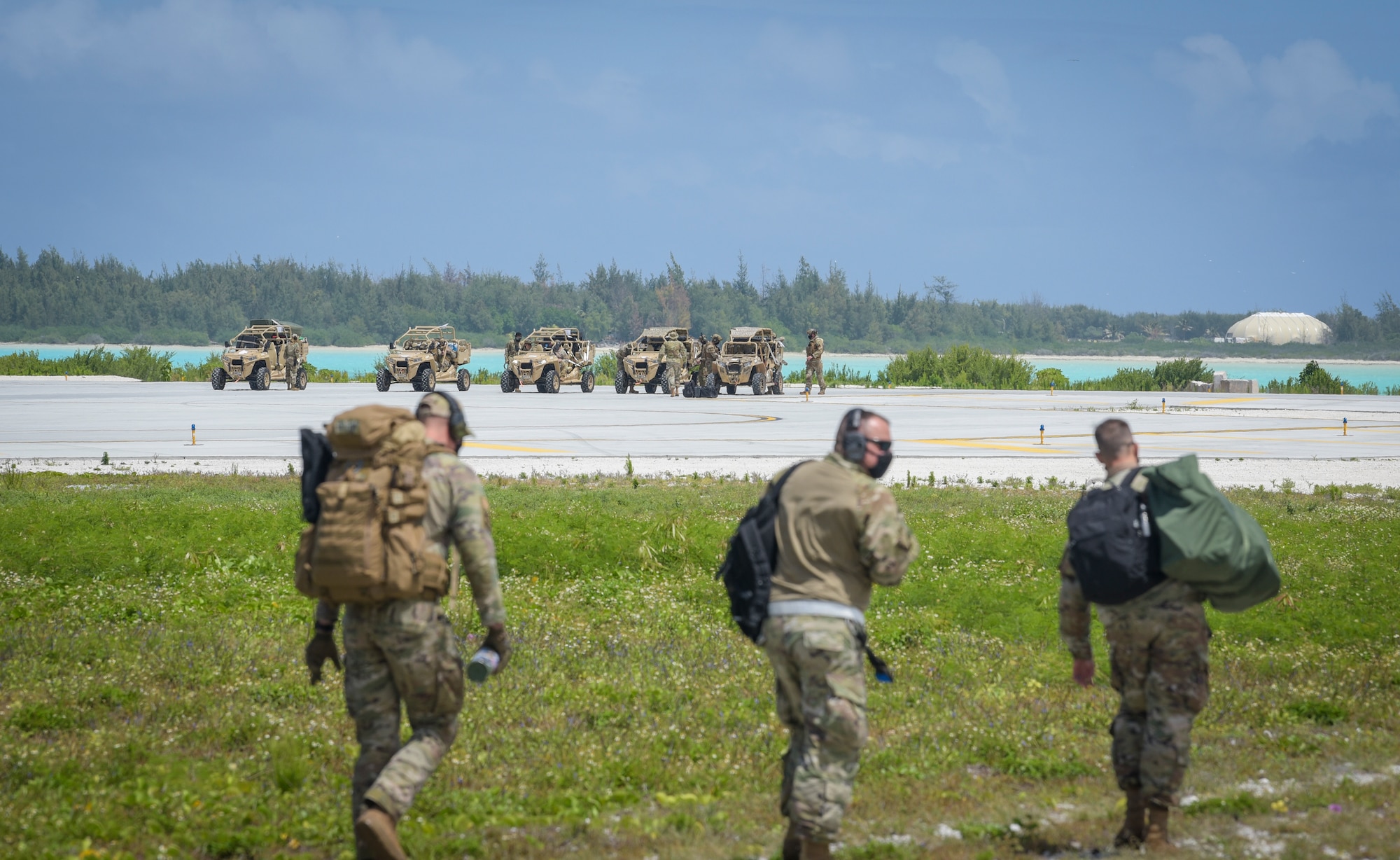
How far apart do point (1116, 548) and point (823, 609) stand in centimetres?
116

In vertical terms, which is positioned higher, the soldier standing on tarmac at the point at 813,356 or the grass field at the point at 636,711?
the soldier standing on tarmac at the point at 813,356

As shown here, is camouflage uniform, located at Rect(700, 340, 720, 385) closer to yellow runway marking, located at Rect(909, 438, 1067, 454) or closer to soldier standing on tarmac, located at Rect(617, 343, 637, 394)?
soldier standing on tarmac, located at Rect(617, 343, 637, 394)

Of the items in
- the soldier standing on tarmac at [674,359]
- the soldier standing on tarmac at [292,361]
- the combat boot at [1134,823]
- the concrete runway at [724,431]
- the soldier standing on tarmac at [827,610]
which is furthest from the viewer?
the soldier standing on tarmac at [292,361]

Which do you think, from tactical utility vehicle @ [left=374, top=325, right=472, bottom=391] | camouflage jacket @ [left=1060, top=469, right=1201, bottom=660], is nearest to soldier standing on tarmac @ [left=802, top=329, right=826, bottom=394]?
tactical utility vehicle @ [left=374, top=325, right=472, bottom=391]

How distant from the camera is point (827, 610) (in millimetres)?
4781

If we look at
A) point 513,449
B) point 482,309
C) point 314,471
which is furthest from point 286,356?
point 482,309

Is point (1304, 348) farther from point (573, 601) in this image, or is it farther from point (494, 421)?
point (573, 601)

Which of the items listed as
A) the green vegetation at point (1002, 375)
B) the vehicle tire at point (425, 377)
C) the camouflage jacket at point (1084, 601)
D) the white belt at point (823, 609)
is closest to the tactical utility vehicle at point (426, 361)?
the vehicle tire at point (425, 377)

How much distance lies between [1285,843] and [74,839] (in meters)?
4.75

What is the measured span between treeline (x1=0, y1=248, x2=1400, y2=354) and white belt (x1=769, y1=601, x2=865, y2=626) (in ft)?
348

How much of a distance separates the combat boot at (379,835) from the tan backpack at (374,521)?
734 mm

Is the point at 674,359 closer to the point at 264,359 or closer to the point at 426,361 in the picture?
the point at 426,361

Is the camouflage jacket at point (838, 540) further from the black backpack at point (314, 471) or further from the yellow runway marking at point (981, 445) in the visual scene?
the yellow runway marking at point (981, 445)

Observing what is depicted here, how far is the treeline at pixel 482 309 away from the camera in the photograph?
349 ft
